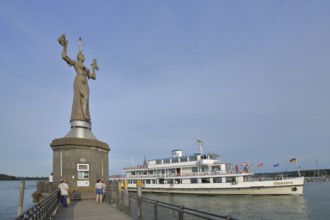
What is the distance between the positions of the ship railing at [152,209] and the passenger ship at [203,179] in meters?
28.5

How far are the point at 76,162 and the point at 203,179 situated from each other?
92.9ft

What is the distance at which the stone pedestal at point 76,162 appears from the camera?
761 inches

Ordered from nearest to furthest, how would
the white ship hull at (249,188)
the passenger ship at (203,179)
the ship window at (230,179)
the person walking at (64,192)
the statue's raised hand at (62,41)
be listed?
the person walking at (64,192) → the statue's raised hand at (62,41) → the white ship hull at (249,188) → the passenger ship at (203,179) → the ship window at (230,179)

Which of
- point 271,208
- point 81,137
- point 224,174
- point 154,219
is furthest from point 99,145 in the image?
point 224,174

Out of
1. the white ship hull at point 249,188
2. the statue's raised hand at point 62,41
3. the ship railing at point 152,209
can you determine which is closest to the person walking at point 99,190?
the ship railing at point 152,209

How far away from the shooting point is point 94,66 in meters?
26.7

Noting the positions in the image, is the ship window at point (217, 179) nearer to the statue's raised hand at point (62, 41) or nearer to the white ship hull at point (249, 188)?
the white ship hull at point (249, 188)

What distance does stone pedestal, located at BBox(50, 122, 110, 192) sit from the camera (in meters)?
19.3

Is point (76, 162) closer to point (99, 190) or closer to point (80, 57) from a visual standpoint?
point (99, 190)

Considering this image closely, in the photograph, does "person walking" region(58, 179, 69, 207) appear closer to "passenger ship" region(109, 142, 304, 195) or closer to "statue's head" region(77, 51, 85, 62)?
"statue's head" region(77, 51, 85, 62)

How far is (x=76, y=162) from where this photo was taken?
771 inches

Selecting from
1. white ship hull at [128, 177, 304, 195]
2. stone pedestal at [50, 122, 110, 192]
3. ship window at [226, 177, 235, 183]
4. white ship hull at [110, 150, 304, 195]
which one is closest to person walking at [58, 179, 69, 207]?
stone pedestal at [50, 122, 110, 192]

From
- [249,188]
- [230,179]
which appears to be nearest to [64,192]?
[249,188]

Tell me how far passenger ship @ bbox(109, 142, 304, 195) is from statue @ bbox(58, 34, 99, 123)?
2504cm
